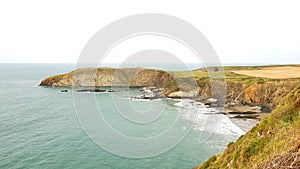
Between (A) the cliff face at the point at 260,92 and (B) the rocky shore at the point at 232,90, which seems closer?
(B) the rocky shore at the point at 232,90

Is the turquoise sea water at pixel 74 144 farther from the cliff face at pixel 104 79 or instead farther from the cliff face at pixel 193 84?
the cliff face at pixel 104 79

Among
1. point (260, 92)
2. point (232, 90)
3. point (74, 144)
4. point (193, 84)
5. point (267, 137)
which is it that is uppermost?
point (267, 137)

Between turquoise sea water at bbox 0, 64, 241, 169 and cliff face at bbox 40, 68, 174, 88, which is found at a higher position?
cliff face at bbox 40, 68, 174, 88

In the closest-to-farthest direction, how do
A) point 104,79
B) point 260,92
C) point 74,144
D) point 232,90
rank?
point 74,144, point 260,92, point 232,90, point 104,79

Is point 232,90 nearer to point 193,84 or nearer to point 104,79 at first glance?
point 193,84

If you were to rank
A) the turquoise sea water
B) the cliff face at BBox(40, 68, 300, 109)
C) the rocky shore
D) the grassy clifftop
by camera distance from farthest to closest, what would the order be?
the cliff face at BBox(40, 68, 300, 109)
the rocky shore
the turquoise sea water
the grassy clifftop

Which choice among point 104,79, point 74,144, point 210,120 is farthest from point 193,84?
point 74,144

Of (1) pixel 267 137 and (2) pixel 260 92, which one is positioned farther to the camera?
(2) pixel 260 92

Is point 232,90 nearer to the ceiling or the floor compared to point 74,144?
nearer to the ceiling

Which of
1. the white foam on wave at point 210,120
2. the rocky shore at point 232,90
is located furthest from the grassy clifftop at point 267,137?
the rocky shore at point 232,90

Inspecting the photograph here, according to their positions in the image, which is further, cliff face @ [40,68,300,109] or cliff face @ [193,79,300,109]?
cliff face @ [40,68,300,109]

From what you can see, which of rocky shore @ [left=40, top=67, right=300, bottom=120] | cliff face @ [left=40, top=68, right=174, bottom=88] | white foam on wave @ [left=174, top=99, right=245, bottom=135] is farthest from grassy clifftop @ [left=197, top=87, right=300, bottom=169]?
cliff face @ [left=40, top=68, right=174, bottom=88]

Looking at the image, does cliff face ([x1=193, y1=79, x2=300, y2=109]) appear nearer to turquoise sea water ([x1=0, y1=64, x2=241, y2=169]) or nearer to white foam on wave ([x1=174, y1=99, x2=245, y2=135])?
white foam on wave ([x1=174, y1=99, x2=245, y2=135])

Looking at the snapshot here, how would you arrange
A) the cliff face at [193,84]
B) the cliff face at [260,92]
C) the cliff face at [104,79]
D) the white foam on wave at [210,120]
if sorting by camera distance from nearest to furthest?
the white foam on wave at [210,120] < the cliff face at [260,92] < the cliff face at [193,84] < the cliff face at [104,79]
